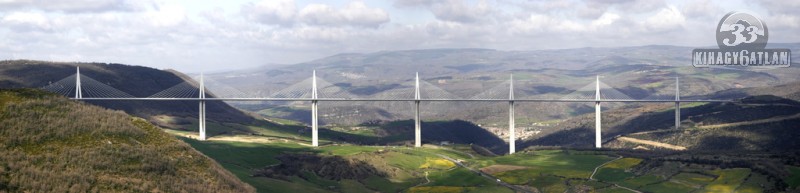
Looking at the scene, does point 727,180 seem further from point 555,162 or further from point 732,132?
point 732,132

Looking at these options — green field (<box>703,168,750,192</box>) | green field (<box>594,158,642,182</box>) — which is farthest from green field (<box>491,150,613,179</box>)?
green field (<box>703,168,750,192</box>)

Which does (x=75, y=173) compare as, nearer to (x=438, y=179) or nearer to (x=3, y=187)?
(x=3, y=187)

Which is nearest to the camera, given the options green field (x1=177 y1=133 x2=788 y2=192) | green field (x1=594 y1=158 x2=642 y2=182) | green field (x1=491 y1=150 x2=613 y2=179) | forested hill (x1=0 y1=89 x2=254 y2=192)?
forested hill (x1=0 y1=89 x2=254 y2=192)

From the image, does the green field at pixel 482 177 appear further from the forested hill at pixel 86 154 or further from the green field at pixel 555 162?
the forested hill at pixel 86 154

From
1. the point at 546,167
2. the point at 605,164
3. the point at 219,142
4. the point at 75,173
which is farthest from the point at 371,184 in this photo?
the point at 75,173

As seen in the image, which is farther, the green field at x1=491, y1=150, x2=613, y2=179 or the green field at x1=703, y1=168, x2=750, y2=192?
the green field at x1=491, y1=150, x2=613, y2=179

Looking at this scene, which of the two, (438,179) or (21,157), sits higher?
(21,157)

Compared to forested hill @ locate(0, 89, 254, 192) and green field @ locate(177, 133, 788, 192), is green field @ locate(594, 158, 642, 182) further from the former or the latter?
forested hill @ locate(0, 89, 254, 192)

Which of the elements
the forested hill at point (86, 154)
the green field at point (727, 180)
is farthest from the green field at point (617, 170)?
the forested hill at point (86, 154)
